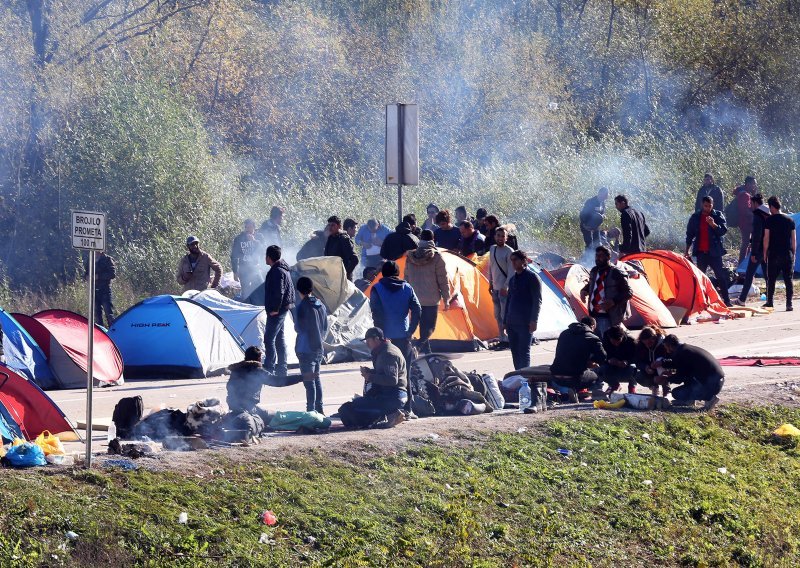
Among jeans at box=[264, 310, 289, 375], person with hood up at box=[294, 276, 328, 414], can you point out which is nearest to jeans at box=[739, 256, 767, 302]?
jeans at box=[264, 310, 289, 375]

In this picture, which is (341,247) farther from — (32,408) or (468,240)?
(32,408)

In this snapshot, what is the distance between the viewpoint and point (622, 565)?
34.2 ft

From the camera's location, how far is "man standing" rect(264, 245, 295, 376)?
14.0 metres

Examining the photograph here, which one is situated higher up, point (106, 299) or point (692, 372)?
point (106, 299)

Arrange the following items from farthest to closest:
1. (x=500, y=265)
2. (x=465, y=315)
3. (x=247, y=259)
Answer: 1. (x=247, y=259)
2. (x=465, y=315)
3. (x=500, y=265)

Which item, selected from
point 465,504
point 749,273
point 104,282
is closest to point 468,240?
point 104,282

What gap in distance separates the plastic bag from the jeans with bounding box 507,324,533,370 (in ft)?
17.2

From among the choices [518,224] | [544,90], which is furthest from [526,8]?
[518,224]

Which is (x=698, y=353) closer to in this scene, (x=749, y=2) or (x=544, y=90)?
(x=544, y=90)

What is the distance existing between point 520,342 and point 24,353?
551cm

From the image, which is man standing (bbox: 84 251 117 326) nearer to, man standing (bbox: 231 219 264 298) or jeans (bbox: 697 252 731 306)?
man standing (bbox: 231 219 264 298)

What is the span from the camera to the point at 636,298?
62.0ft

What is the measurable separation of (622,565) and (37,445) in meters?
4.74

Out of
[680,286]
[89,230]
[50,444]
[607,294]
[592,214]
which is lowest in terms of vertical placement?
[50,444]
